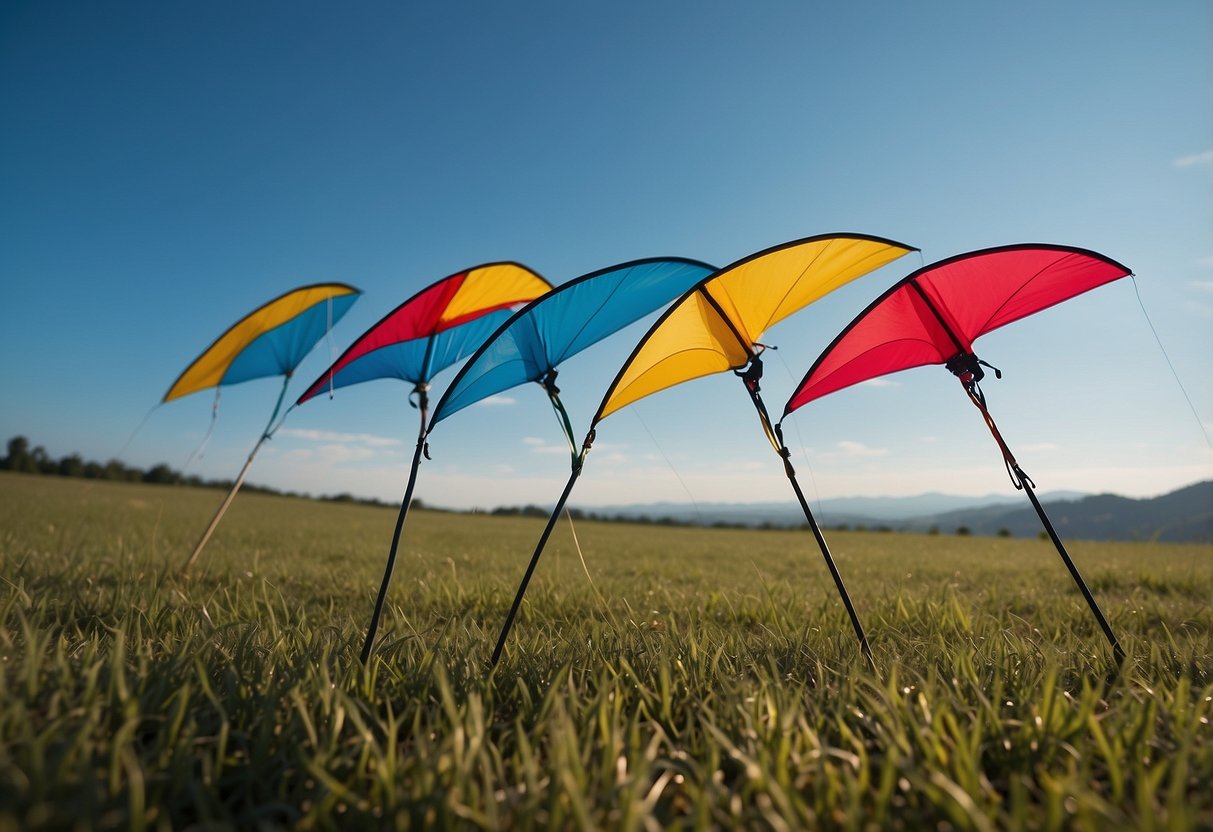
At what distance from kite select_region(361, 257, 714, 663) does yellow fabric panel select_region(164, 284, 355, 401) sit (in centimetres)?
304

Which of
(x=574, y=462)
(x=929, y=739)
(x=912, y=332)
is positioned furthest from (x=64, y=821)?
(x=912, y=332)

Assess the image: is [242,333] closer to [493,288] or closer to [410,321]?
[410,321]

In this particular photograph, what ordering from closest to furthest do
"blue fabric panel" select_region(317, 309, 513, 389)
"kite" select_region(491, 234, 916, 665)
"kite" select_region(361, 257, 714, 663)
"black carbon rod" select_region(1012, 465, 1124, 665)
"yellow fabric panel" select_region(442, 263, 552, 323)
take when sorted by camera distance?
1. "black carbon rod" select_region(1012, 465, 1124, 665)
2. "kite" select_region(491, 234, 916, 665)
3. "kite" select_region(361, 257, 714, 663)
4. "yellow fabric panel" select_region(442, 263, 552, 323)
5. "blue fabric panel" select_region(317, 309, 513, 389)

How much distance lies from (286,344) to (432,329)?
2.72 m

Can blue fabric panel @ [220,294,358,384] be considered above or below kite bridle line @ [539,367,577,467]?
above

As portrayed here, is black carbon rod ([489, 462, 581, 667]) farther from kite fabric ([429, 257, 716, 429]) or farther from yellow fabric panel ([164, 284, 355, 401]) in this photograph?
yellow fabric panel ([164, 284, 355, 401])

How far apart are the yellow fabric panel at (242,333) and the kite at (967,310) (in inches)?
197

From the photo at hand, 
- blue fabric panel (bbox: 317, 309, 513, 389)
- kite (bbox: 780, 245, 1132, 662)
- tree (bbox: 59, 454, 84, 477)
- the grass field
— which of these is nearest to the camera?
the grass field

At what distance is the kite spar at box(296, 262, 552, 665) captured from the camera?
15.0ft

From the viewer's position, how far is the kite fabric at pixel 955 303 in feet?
10.9

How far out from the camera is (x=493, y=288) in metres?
4.85

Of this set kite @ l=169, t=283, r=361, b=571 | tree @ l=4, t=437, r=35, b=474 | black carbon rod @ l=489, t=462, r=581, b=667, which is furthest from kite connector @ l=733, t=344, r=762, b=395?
tree @ l=4, t=437, r=35, b=474

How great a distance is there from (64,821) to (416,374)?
4.05 metres

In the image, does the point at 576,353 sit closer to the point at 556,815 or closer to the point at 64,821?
the point at 556,815
